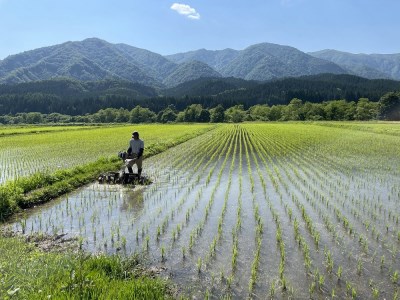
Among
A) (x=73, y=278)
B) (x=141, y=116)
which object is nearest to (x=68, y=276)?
(x=73, y=278)

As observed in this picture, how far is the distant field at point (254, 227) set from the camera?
Result: 203 inches

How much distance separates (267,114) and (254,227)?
11303 centimetres

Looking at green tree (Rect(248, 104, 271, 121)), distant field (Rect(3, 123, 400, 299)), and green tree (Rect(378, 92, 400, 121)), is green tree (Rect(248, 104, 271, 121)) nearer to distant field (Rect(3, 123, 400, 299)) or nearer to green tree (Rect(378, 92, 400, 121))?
green tree (Rect(378, 92, 400, 121))

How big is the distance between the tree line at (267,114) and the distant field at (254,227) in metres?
95.6

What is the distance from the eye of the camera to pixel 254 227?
7668mm

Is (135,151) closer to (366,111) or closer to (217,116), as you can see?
(217,116)

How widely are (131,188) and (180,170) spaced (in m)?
4.10

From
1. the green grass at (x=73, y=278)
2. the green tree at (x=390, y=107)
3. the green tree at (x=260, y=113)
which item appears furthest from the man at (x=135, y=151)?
the green tree at (x=260, y=113)

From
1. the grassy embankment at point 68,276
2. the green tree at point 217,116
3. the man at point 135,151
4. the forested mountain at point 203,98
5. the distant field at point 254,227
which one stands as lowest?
the distant field at point 254,227

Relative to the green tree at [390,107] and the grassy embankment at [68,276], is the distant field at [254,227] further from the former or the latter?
the green tree at [390,107]

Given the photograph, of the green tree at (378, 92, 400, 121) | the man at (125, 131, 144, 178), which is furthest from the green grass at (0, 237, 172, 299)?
the green tree at (378, 92, 400, 121)

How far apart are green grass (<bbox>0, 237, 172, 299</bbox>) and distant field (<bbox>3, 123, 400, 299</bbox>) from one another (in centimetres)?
62

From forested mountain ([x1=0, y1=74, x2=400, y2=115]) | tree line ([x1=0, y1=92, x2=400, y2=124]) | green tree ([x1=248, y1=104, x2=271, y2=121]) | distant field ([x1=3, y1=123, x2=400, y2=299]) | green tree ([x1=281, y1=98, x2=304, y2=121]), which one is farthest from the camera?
forested mountain ([x1=0, y1=74, x2=400, y2=115])

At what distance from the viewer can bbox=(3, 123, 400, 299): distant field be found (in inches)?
203
